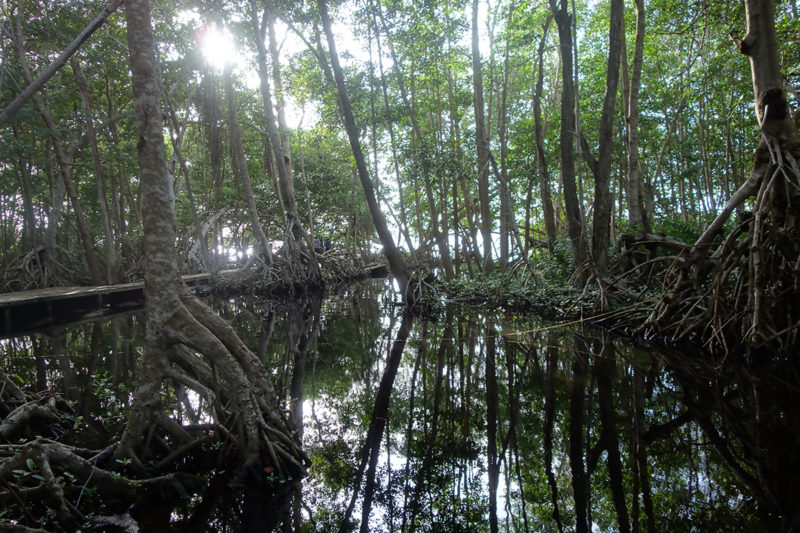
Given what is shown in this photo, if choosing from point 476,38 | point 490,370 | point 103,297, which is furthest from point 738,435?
point 103,297

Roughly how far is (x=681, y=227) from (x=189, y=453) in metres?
8.41

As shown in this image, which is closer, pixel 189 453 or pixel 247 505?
pixel 247 505

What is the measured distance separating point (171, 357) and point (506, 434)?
2610mm

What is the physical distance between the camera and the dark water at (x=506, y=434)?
261 centimetres

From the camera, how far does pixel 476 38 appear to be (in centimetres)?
1127

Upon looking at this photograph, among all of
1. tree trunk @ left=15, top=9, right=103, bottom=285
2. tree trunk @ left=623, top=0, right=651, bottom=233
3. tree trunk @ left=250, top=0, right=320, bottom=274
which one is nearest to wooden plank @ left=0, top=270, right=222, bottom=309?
tree trunk @ left=15, top=9, right=103, bottom=285

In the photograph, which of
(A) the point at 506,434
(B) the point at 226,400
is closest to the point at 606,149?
(A) the point at 506,434

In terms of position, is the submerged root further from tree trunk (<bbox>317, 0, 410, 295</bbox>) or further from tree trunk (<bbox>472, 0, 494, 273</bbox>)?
tree trunk (<bbox>472, 0, 494, 273</bbox>)

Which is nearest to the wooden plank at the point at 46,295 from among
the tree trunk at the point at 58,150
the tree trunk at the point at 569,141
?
the tree trunk at the point at 58,150

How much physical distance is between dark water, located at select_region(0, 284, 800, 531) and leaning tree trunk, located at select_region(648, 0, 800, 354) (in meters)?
0.47

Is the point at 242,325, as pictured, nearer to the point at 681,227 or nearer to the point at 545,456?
the point at 545,456

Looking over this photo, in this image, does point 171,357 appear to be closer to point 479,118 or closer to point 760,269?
point 760,269

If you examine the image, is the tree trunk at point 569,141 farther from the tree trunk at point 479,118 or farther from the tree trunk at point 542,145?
the tree trunk at point 479,118

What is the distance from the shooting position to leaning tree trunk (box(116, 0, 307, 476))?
3.01m
